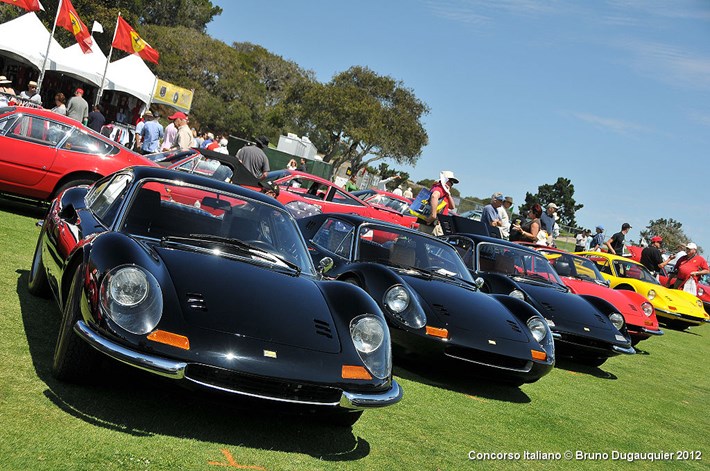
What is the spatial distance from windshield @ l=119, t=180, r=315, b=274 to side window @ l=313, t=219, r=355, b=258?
6.75 feet

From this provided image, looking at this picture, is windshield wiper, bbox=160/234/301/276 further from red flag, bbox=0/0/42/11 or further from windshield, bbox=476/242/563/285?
red flag, bbox=0/0/42/11

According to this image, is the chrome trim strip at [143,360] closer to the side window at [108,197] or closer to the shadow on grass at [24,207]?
the side window at [108,197]

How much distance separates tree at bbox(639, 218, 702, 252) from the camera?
191ft

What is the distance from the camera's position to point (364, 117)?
177 ft

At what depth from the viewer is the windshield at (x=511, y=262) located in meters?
9.34

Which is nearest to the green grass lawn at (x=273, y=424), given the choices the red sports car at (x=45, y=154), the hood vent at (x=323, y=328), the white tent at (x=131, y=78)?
the hood vent at (x=323, y=328)

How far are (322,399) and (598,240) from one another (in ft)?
64.3

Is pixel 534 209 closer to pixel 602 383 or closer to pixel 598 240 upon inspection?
pixel 602 383

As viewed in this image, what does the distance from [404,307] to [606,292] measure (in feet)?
21.2

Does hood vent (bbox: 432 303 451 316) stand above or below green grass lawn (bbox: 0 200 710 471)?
above

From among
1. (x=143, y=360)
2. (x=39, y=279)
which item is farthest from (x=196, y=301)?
(x=39, y=279)

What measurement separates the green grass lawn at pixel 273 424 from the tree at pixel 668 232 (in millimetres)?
53725

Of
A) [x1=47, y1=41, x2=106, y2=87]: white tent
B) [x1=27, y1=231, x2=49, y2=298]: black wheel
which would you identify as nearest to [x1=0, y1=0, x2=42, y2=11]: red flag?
[x1=47, y1=41, x2=106, y2=87]: white tent

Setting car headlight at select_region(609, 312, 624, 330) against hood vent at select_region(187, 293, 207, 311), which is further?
car headlight at select_region(609, 312, 624, 330)
